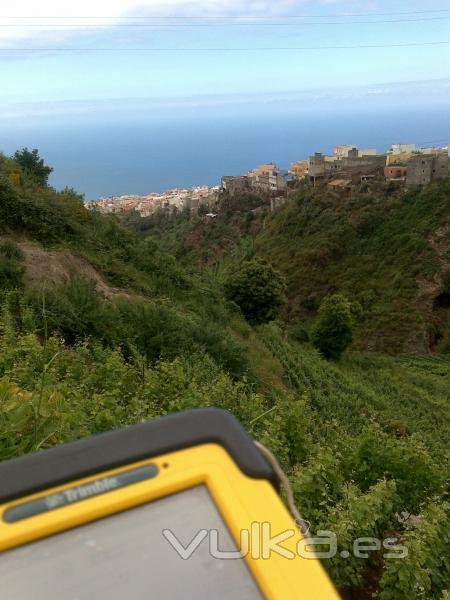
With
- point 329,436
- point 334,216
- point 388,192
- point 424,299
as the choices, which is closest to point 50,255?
point 329,436

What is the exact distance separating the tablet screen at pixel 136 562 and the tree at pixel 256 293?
59.2ft

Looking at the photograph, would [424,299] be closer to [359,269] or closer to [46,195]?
[359,269]

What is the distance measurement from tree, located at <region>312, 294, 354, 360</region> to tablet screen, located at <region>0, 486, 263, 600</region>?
19084mm

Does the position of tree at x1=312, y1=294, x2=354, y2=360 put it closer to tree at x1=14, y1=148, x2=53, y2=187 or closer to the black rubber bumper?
tree at x1=14, y1=148, x2=53, y2=187

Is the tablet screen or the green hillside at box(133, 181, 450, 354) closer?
the tablet screen

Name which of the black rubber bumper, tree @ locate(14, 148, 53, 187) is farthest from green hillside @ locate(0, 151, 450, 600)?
tree @ locate(14, 148, 53, 187)

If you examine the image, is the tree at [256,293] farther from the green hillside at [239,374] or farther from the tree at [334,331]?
the tree at [334,331]

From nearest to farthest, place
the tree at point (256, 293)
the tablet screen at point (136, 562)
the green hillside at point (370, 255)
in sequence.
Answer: the tablet screen at point (136, 562), the tree at point (256, 293), the green hillside at point (370, 255)

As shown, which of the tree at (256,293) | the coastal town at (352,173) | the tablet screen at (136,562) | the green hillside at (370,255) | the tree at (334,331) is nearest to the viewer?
the tablet screen at (136,562)

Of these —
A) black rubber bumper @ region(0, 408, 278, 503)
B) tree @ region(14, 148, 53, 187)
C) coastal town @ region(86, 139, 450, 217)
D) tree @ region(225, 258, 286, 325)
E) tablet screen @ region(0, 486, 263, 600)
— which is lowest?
tree @ region(225, 258, 286, 325)

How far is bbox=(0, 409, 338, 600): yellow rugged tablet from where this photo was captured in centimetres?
92

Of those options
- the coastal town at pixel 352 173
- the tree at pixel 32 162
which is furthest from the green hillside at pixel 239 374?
the coastal town at pixel 352 173

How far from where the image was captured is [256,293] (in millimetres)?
18984

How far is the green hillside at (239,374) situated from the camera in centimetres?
305
